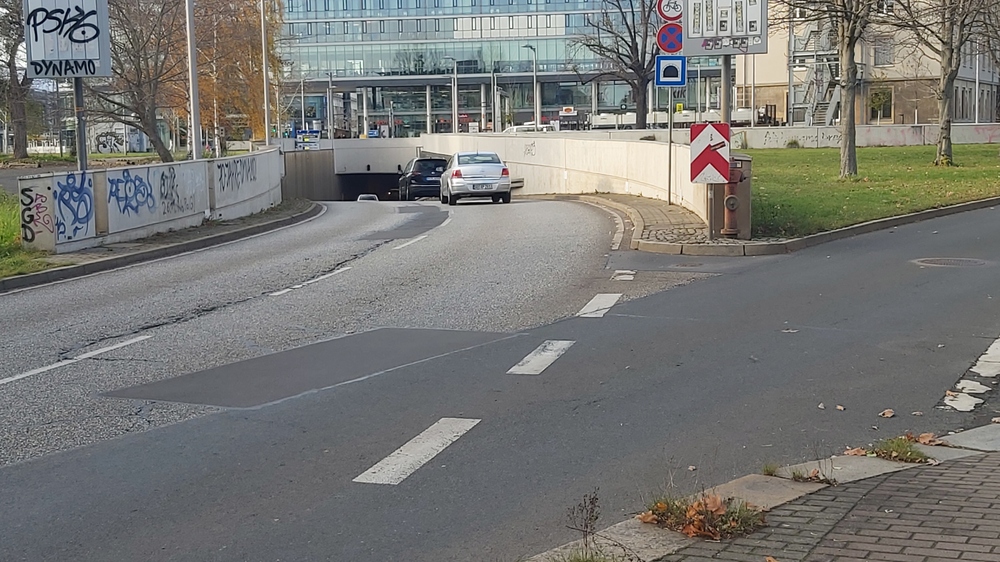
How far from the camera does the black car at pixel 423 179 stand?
41.5 meters

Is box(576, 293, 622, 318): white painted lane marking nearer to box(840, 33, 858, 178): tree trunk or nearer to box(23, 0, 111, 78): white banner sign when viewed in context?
box(23, 0, 111, 78): white banner sign

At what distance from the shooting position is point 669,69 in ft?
65.6

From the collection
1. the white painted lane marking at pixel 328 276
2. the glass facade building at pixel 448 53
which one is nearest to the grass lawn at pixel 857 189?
Result: the white painted lane marking at pixel 328 276

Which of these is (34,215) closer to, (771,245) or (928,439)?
(771,245)

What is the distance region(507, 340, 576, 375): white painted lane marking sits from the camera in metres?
9.10

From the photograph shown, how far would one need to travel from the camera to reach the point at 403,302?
41.9ft

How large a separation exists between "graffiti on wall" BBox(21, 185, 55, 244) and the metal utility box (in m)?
10.2

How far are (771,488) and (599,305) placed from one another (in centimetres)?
651

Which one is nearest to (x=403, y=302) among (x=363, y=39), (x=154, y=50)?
(x=154, y=50)

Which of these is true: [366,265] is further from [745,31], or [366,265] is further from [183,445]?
[183,445]

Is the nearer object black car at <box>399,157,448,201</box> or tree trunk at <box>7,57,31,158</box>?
black car at <box>399,157,448,201</box>

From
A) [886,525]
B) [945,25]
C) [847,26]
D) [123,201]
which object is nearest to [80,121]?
[123,201]

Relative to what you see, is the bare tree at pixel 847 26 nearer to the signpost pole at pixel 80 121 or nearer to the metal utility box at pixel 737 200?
the metal utility box at pixel 737 200

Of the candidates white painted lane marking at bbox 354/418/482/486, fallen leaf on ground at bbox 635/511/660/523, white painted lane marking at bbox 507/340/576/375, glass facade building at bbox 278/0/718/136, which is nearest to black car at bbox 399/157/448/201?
white painted lane marking at bbox 507/340/576/375
